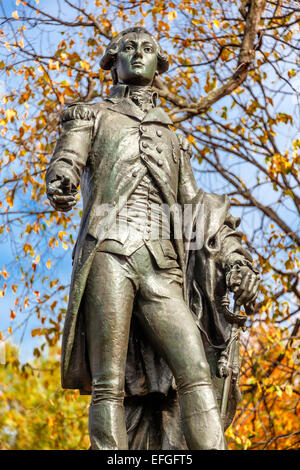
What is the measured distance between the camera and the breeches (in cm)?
462

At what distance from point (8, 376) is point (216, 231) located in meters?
16.9

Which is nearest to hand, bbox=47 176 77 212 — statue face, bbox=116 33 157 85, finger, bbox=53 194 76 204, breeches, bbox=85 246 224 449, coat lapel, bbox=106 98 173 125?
finger, bbox=53 194 76 204

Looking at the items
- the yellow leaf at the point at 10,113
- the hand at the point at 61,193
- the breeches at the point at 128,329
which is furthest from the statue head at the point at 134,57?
the yellow leaf at the point at 10,113

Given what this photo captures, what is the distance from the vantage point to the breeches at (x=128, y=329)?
4.62 meters

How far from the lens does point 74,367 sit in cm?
485

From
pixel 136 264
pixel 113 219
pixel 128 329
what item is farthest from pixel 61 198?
pixel 128 329

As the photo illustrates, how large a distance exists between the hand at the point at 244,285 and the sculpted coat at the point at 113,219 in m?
0.11

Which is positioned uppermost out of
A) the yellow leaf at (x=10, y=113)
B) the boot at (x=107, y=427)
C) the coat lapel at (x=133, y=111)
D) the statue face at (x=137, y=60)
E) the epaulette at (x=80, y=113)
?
the yellow leaf at (x=10, y=113)

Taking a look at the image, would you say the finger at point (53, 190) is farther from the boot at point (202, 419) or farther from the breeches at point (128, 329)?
the boot at point (202, 419)

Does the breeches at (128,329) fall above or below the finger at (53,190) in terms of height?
→ below

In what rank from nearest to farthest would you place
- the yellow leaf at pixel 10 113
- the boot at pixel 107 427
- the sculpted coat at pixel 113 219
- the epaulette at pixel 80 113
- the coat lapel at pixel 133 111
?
the boot at pixel 107 427 → the sculpted coat at pixel 113 219 → the epaulette at pixel 80 113 → the coat lapel at pixel 133 111 → the yellow leaf at pixel 10 113
